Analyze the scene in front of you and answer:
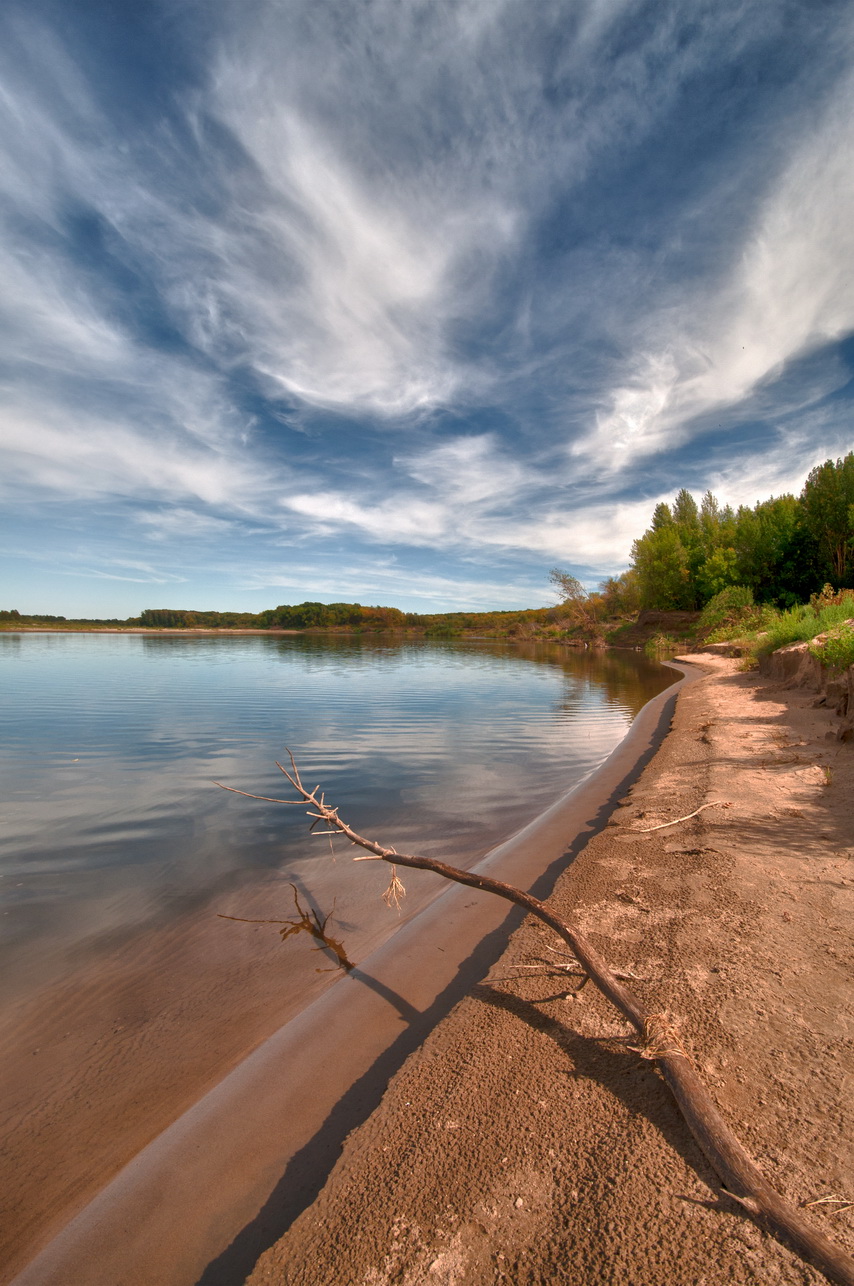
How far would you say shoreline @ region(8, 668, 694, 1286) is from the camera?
219cm

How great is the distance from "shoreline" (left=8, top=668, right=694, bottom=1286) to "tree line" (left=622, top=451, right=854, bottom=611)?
45.2 metres

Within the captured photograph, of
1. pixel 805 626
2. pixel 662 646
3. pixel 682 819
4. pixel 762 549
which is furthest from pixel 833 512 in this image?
pixel 682 819

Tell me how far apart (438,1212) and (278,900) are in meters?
3.85

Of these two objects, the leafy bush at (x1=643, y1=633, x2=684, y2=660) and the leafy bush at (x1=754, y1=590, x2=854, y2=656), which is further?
the leafy bush at (x1=643, y1=633, x2=684, y2=660)

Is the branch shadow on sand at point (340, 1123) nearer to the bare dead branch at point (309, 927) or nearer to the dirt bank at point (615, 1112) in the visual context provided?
the dirt bank at point (615, 1112)

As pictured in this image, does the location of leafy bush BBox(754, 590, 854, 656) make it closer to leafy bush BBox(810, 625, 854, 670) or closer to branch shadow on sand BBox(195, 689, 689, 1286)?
leafy bush BBox(810, 625, 854, 670)

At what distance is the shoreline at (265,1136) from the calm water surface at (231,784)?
857 mm

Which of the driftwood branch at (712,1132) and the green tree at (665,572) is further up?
the green tree at (665,572)

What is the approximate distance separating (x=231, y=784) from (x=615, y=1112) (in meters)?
8.40

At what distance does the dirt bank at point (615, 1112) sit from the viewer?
69.4 inches

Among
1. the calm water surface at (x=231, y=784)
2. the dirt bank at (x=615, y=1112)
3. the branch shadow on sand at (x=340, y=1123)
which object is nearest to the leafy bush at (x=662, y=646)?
the calm water surface at (x=231, y=784)

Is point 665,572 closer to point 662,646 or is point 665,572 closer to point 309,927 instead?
point 662,646

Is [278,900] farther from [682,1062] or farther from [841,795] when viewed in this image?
[841,795]

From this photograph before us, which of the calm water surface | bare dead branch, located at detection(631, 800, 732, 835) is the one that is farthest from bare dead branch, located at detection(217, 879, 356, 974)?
bare dead branch, located at detection(631, 800, 732, 835)
